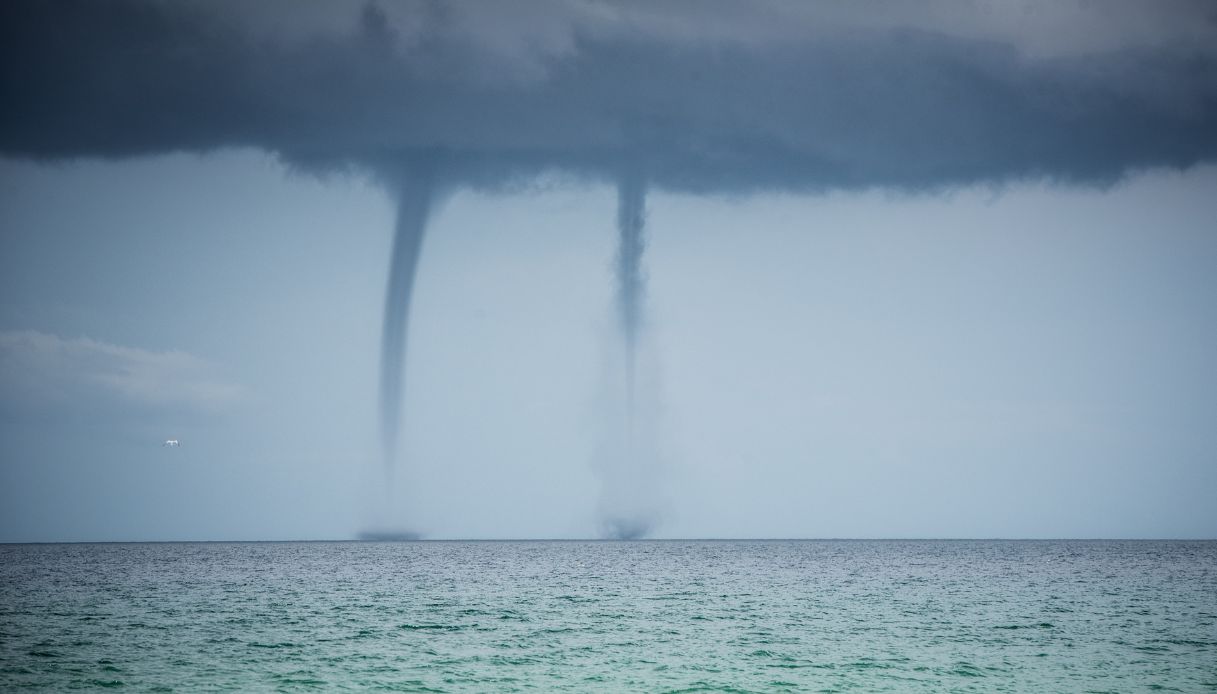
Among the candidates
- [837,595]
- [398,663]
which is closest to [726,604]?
[837,595]

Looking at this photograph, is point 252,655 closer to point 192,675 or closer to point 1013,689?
point 192,675

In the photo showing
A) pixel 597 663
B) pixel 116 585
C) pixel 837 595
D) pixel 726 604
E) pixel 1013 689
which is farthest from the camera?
pixel 116 585

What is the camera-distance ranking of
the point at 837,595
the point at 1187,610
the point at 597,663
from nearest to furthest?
the point at 597,663 < the point at 1187,610 < the point at 837,595

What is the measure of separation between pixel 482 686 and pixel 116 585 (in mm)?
75134

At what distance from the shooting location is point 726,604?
7994cm

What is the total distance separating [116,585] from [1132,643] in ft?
291

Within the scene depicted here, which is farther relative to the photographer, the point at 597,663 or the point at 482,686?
the point at 597,663

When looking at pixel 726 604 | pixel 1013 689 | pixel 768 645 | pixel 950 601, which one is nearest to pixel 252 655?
pixel 768 645

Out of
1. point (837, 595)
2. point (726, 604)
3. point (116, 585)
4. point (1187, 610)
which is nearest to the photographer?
point (1187, 610)

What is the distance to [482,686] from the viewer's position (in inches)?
1655

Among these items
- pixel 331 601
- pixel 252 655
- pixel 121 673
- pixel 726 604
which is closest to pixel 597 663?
pixel 252 655

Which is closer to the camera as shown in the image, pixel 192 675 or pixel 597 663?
pixel 192 675

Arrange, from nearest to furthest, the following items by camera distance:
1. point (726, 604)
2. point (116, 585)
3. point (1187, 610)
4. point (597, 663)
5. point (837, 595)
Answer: point (597, 663) → point (1187, 610) → point (726, 604) → point (837, 595) → point (116, 585)

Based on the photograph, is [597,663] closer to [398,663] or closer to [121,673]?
[398,663]
